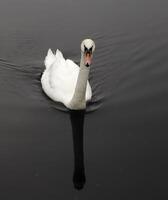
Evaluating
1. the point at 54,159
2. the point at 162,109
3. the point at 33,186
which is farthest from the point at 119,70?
the point at 33,186

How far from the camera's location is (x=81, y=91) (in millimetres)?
10234

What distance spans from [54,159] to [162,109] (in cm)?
282

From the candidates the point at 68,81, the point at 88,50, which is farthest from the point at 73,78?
the point at 88,50

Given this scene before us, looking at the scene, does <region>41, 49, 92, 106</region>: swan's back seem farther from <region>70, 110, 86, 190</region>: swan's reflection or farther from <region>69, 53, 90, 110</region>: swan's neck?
<region>70, 110, 86, 190</region>: swan's reflection

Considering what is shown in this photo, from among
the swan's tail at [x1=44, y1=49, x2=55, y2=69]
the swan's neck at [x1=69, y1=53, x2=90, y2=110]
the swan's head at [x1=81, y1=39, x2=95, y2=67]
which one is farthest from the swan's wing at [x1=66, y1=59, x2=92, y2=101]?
the swan's head at [x1=81, y1=39, x2=95, y2=67]

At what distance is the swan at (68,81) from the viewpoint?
9.87 m

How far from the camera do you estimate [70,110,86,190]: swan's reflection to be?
29.5 ft

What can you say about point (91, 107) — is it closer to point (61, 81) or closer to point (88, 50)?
point (61, 81)

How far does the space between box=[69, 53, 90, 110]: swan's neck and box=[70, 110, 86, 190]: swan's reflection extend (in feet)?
0.55

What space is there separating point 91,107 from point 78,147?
1.27 metres

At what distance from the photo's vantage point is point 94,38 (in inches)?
537

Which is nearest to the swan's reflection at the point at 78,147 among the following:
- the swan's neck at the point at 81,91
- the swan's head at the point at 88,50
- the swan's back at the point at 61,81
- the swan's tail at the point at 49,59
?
Answer: the swan's neck at the point at 81,91

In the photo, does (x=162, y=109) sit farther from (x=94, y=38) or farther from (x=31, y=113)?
(x=94, y=38)

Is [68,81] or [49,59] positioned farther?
[49,59]
